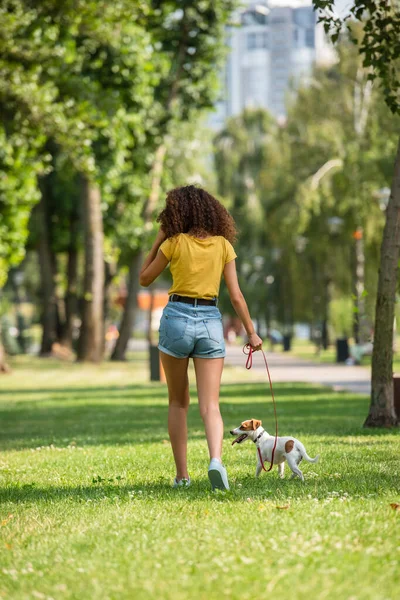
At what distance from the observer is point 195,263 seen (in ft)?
25.1

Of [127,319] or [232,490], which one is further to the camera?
[127,319]

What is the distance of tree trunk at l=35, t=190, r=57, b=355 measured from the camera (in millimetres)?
42562

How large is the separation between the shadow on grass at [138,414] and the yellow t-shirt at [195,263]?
18.0 feet

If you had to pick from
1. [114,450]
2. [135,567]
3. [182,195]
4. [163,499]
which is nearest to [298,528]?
[135,567]

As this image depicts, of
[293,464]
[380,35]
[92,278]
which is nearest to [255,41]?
[92,278]

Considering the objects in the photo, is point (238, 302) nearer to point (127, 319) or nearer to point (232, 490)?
point (232, 490)

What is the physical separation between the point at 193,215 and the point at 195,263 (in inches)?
12.7

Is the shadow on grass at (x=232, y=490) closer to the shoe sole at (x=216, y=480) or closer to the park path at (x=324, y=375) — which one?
the shoe sole at (x=216, y=480)

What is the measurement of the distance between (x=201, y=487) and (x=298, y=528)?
6.75 feet

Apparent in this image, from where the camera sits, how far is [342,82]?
45219 millimetres

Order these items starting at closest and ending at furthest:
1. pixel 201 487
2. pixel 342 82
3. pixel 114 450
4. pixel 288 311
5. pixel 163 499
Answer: pixel 163 499, pixel 201 487, pixel 114 450, pixel 342 82, pixel 288 311

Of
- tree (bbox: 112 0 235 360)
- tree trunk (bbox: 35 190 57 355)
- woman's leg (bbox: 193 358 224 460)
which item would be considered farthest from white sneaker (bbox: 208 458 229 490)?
tree trunk (bbox: 35 190 57 355)

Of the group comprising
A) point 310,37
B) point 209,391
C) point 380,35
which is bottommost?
point 209,391

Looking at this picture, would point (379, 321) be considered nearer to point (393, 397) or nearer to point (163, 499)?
point (393, 397)
